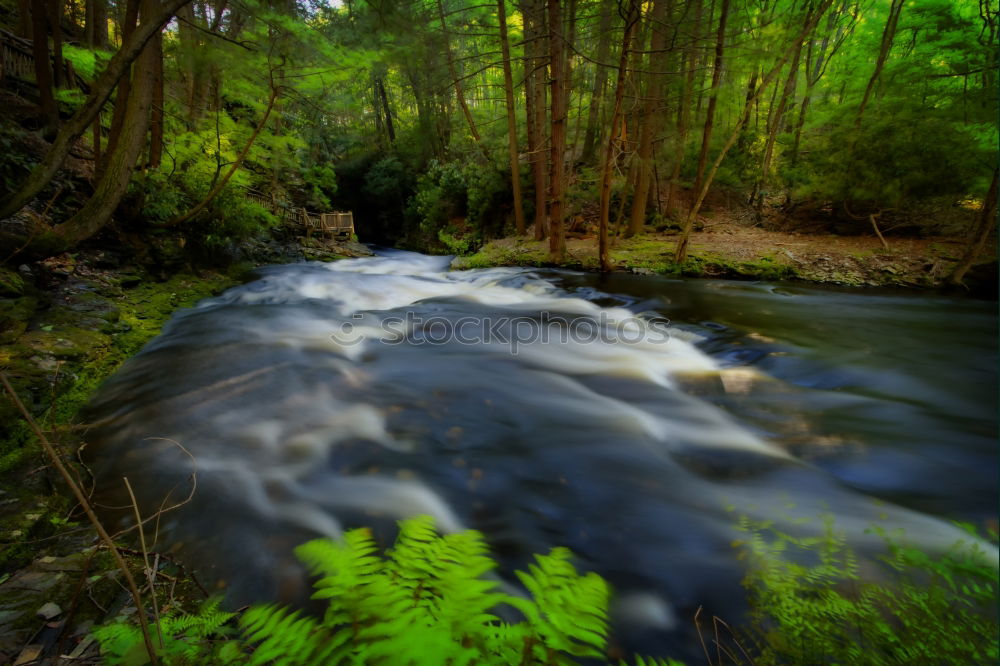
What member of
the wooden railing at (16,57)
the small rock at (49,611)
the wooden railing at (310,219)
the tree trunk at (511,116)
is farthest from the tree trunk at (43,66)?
the small rock at (49,611)

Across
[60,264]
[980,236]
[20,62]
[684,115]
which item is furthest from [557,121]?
[20,62]

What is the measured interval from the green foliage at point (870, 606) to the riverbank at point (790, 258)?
25.9 feet

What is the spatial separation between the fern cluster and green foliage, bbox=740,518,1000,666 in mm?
845

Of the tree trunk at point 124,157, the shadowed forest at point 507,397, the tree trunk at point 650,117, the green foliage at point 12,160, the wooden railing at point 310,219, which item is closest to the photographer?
the shadowed forest at point 507,397

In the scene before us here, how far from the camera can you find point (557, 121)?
28.6ft

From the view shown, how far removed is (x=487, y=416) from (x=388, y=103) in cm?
2793

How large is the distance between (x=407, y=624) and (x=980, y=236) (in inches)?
426

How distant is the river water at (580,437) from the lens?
2.42 meters

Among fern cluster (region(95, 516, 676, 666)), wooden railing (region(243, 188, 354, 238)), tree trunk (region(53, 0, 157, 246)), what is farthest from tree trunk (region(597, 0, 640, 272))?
wooden railing (region(243, 188, 354, 238))

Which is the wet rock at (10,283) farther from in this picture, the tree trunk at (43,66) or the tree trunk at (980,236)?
the tree trunk at (980,236)

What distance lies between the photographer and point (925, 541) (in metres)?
2.36

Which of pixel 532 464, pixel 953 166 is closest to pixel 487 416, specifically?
pixel 532 464

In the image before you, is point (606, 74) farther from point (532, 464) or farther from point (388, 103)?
point (388, 103)

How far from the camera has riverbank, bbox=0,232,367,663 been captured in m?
1.71
